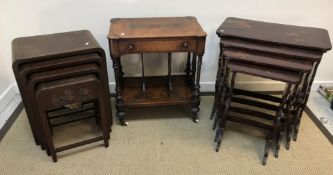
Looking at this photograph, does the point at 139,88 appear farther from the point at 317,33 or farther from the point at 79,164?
the point at 317,33

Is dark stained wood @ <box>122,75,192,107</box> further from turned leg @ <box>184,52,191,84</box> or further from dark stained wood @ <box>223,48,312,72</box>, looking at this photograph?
dark stained wood @ <box>223,48,312,72</box>

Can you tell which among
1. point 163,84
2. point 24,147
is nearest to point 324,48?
point 163,84

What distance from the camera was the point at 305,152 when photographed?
1730 mm

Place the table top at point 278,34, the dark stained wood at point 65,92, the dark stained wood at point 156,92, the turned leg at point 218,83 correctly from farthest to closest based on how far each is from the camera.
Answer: the dark stained wood at point 156,92 < the turned leg at point 218,83 < the table top at point 278,34 < the dark stained wood at point 65,92

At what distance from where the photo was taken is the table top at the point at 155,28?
1566 mm

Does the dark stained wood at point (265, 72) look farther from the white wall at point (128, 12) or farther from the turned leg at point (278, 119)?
the white wall at point (128, 12)

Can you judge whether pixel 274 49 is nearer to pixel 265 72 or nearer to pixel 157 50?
pixel 265 72

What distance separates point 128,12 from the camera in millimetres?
1935

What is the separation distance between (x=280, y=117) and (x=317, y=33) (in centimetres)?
56

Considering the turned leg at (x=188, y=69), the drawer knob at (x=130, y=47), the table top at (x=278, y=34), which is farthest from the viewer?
the turned leg at (x=188, y=69)

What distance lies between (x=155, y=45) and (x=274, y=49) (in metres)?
0.68

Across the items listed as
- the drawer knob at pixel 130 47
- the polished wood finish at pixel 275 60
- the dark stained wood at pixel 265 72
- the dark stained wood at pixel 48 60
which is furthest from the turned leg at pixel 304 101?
the dark stained wood at pixel 48 60

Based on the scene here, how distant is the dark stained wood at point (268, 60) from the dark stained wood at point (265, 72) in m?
0.02

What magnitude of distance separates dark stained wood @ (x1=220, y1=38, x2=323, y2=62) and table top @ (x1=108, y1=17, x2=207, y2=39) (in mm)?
185
